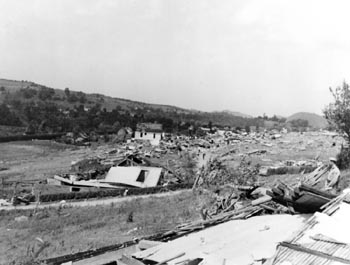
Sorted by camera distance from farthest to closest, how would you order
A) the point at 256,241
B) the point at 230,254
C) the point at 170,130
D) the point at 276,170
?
the point at 170,130, the point at 276,170, the point at 256,241, the point at 230,254

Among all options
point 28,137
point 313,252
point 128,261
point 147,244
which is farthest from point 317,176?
point 28,137

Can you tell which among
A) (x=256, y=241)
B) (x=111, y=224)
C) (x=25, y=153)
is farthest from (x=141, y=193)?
(x=25, y=153)

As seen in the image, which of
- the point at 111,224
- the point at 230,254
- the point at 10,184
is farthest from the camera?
the point at 10,184

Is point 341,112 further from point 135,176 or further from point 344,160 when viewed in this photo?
point 135,176

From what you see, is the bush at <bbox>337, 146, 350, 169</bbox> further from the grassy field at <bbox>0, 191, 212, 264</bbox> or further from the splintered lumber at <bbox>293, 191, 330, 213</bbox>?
the splintered lumber at <bbox>293, 191, 330, 213</bbox>

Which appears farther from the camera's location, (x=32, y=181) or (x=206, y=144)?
(x=206, y=144)

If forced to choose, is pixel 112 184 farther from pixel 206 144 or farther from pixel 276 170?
pixel 206 144
